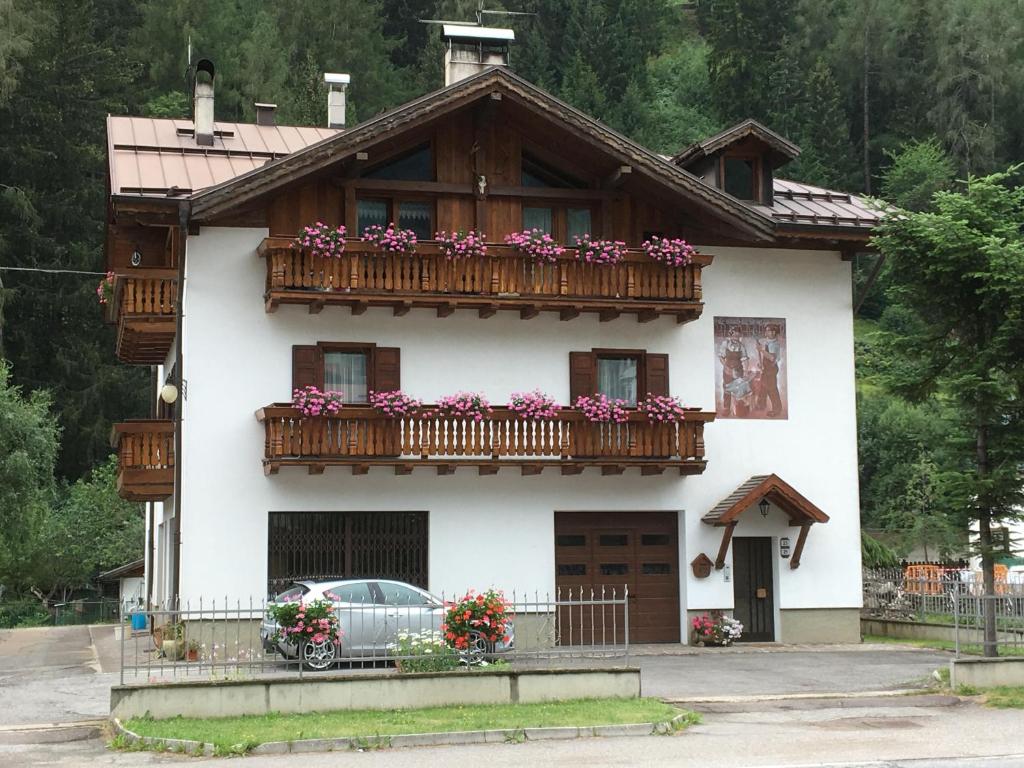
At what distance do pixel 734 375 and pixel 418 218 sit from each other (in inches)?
272

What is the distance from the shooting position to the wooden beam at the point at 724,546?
27141 mm

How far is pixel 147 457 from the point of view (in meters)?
26.4

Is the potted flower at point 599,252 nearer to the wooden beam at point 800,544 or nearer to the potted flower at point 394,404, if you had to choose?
the potted flower at point 394,404

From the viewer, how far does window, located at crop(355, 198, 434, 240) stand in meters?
26.8

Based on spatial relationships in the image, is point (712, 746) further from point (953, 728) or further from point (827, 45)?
point (827, 45)

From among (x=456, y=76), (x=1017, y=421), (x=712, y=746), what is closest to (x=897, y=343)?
(x=1017, y=421)

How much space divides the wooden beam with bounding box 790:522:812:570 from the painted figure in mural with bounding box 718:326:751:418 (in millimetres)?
2477

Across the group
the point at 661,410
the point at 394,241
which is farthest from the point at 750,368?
the point at 394,241

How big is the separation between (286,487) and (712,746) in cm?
1226

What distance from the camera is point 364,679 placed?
17203mm

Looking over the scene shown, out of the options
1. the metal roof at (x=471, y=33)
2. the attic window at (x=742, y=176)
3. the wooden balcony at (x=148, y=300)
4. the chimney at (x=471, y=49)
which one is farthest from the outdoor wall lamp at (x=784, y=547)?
the wooden balcony at (x=148, y=300)

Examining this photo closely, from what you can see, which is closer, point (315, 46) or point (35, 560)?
point (35, 560)

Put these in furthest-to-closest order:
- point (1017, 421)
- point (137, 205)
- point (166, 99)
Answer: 1. point (166, 99)
2. point (137, 205)
3. point (1017, 421)

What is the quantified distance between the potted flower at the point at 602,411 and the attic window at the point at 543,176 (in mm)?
4447
